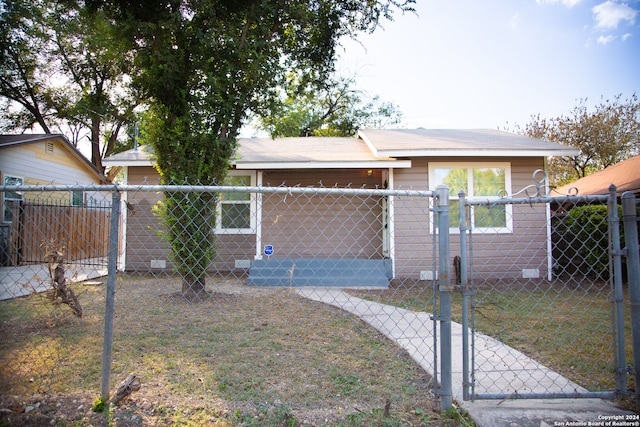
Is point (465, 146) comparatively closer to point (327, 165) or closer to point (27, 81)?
point (327, 165)

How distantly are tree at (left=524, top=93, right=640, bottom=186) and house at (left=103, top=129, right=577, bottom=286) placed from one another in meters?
13.6

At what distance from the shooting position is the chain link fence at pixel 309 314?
277 cm

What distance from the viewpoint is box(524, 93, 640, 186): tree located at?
19.3 metres

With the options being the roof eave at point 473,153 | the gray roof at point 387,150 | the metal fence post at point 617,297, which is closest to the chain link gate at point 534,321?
the metal fence post at point 617,297

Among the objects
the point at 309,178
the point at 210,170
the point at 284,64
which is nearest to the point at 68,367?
the point at 210,170

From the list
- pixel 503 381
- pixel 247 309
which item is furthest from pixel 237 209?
pixel 503 381

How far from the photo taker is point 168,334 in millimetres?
4523

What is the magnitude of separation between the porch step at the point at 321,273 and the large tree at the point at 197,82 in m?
2.19

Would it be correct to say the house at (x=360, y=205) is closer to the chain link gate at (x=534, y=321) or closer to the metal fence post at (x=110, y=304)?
the chain link gate at (x=534, y=321)

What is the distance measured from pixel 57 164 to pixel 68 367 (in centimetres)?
1346

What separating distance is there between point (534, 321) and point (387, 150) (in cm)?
479

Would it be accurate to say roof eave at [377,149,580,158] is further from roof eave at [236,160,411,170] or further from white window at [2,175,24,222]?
white window at [2,175,24,222]

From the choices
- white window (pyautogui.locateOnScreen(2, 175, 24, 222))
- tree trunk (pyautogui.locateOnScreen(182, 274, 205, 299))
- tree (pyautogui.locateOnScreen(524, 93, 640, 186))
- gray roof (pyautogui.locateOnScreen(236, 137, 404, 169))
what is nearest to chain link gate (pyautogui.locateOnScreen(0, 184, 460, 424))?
tree trunk (pyautogui.locateOnScreen(182, 274, 205, 299))

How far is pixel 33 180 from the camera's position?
12.6 meters
